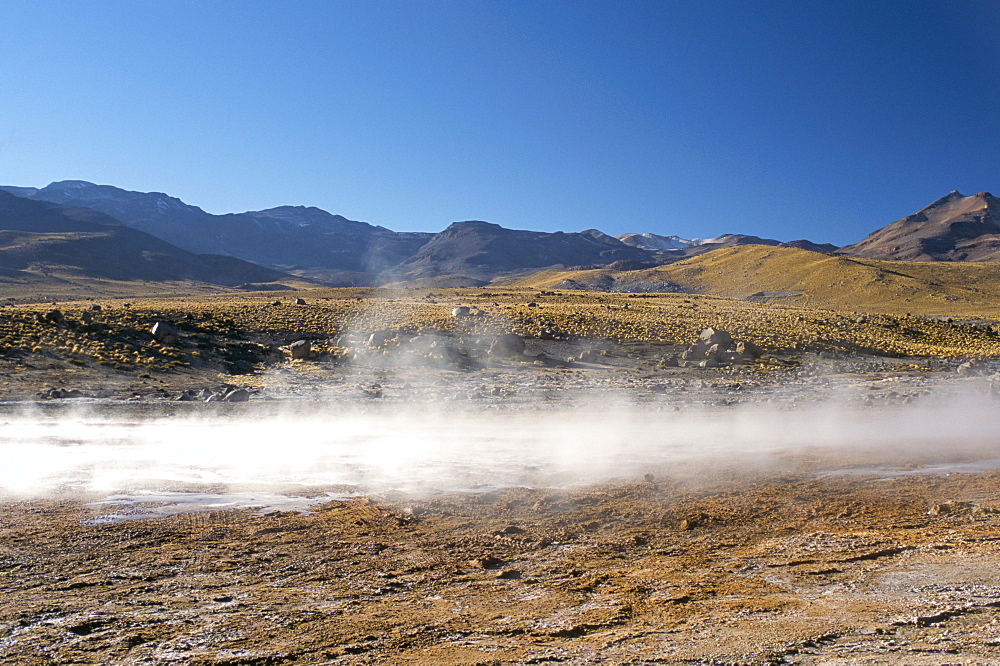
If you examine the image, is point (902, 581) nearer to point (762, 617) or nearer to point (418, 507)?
point (762, 617)

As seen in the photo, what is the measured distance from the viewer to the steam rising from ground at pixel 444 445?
36.0 feet

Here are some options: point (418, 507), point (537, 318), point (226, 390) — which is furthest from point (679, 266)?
point (418, 507)

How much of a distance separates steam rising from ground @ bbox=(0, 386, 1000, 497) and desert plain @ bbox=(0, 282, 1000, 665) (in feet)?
0.33

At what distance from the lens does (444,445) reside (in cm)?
1420

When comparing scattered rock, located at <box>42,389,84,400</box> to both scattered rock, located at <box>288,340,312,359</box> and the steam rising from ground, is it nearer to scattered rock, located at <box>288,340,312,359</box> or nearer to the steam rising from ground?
the steam rising from ground

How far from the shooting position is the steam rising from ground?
10984 mm

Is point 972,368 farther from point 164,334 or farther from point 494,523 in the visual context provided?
point 164,334

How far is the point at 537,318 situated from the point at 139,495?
36923 millimetres

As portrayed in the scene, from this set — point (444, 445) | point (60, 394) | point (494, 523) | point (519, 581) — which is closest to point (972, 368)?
point (444, 445)

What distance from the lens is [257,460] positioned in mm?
12469

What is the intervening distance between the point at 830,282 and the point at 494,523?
10411cm

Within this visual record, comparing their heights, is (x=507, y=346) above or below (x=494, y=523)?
above

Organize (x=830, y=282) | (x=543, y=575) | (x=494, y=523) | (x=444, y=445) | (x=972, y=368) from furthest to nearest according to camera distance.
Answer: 1. (x=830, y=282)
2. (x=972, y=368)
3. (x=444, y=445)
4. (x=494, y=523)
5. (x=543, y=575)

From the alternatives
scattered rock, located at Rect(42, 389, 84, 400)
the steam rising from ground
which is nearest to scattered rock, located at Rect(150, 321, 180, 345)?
scattered rock, located at Rect(42, 389, 84, 400)
